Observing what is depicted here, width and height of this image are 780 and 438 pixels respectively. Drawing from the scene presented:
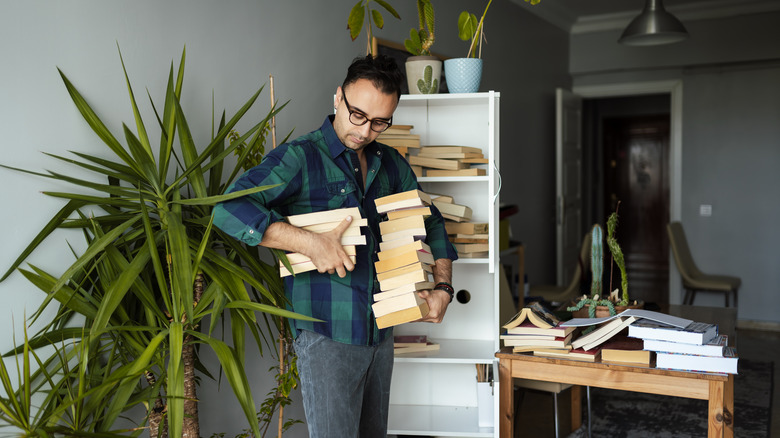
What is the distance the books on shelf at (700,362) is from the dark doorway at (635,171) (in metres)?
8.91

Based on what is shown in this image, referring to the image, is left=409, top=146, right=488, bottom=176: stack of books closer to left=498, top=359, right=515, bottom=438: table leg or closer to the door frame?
left=498, top=359, right=515, bottom=438: table leg

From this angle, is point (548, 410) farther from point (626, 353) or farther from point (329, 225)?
point (329, 225)

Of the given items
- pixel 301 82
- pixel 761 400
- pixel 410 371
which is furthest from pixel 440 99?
pixel 761 400

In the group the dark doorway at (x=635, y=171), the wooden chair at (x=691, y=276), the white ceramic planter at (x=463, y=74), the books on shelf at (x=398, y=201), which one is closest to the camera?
the books on shelf at (x=398, y=201)

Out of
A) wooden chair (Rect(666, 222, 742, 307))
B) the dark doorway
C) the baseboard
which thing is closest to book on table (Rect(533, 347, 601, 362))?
wooden chair (Rect(666, 222, 742, 307))

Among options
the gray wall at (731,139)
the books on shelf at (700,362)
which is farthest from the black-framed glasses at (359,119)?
the gray wall at (731,139)

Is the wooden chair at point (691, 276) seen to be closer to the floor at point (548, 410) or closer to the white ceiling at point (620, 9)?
the floor at point (548, 410)

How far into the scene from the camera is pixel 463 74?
306 centimetres

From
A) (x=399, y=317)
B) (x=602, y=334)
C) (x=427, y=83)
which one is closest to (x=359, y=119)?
(x=399, y=317)

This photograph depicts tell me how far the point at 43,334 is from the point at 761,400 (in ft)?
14.9

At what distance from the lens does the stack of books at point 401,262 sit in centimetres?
197

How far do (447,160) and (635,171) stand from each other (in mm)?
9558

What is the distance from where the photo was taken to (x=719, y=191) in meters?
7.50

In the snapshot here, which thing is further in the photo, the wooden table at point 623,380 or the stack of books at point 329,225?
the wooden table at point 623,380
